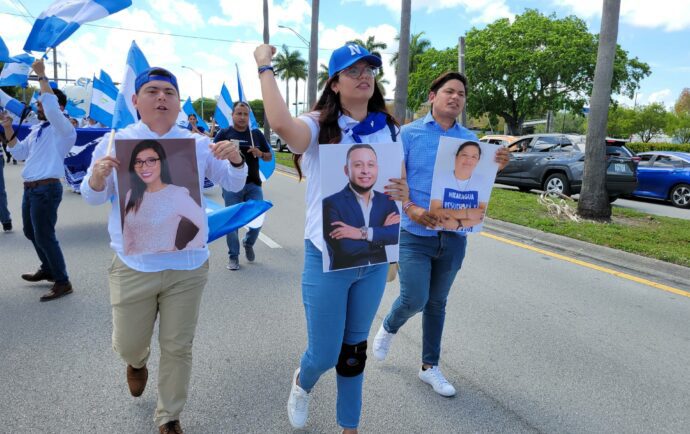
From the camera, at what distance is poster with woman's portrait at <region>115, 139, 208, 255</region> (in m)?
2.38

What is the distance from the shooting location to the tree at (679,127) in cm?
5053

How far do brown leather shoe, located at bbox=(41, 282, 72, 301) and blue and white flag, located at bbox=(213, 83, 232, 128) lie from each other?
303 centimetres

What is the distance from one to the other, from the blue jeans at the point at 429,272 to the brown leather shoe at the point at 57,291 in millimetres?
3385

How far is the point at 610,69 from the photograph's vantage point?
869cm

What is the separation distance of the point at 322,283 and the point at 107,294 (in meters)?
3.36

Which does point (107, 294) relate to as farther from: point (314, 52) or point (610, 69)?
point (314, 52)

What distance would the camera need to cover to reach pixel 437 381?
3.12m

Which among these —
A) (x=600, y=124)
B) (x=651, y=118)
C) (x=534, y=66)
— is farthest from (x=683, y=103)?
(x=600, y=124)

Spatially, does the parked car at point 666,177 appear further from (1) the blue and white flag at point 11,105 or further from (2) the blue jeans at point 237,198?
(1) the blue and white flag at point 11,105

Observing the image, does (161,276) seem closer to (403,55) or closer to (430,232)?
(430,232)

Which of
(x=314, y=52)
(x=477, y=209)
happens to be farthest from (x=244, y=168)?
(x=314, y=52)

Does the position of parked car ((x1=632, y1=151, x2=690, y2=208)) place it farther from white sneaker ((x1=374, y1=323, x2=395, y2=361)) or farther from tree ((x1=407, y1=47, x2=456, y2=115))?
tree ((x1=407, y1=47, x2=456, y2=115))

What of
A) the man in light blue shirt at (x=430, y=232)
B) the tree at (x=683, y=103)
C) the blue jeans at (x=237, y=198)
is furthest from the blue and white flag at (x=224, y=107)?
the tree at (x=683, y=103)

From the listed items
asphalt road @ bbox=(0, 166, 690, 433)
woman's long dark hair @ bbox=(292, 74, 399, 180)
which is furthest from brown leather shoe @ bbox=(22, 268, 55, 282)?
woman's long dark hair @ bbox=(292, 74, 399, 180)
